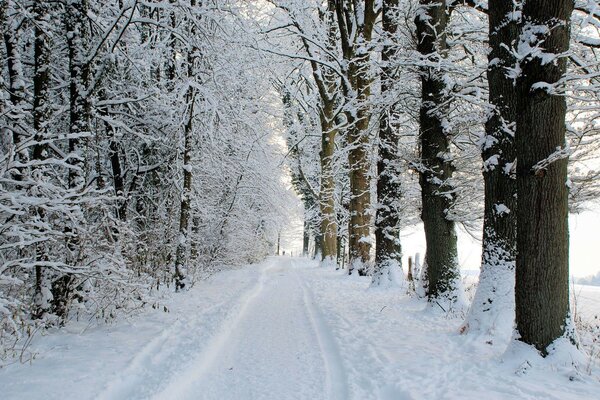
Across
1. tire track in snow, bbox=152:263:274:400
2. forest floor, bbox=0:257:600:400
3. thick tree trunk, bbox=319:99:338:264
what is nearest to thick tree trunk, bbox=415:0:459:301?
forest floor, bbox=0:257:600:400

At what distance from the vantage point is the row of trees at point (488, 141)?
4.45 m

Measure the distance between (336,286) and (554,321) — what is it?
849 centimetres

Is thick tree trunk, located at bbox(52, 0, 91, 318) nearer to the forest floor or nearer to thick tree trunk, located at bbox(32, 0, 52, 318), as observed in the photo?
thick tree trunk, located at bbox(32, 0, 52, 318)

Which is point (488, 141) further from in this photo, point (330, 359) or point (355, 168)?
point (355, 168)

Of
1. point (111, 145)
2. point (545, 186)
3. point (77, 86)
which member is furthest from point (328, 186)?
point (545, 186)

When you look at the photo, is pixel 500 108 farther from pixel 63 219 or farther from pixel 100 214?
pixel 100 214

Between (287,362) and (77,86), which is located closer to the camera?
(287,362)

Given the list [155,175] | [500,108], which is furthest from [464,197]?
[155,175]

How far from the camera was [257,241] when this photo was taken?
87.1ft

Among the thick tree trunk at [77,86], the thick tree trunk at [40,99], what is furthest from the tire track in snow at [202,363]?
the thick tree trunk at [40,99]

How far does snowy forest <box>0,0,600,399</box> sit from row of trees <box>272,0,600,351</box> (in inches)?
A: 1.0

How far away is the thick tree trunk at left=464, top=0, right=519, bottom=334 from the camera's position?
5746 millimetres

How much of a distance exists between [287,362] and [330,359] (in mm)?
568

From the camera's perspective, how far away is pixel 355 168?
47.5 feet
